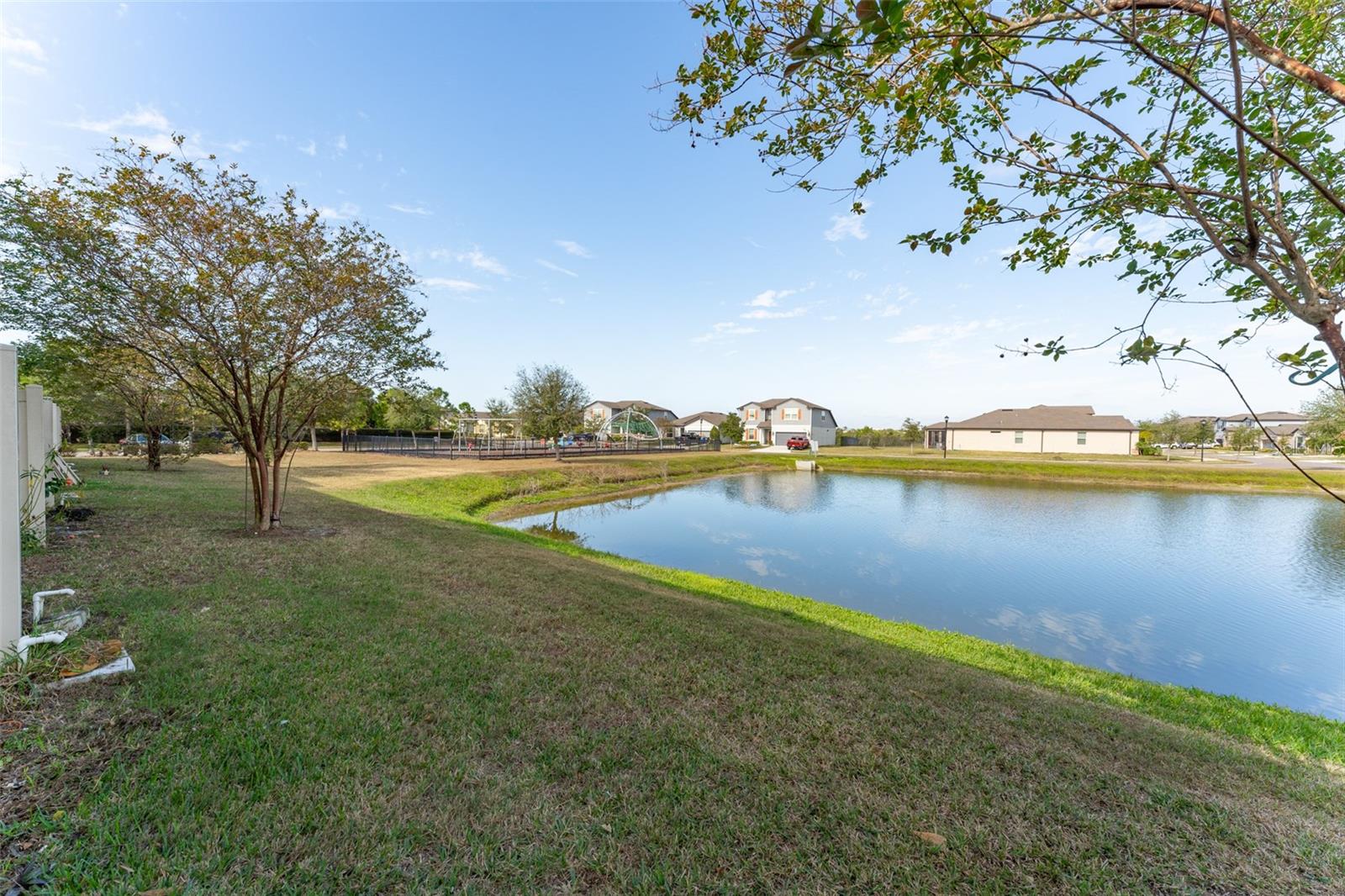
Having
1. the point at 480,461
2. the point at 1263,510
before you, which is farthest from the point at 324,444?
the point at 1263,510

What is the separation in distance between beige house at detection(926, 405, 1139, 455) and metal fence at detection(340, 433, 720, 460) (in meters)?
28.9

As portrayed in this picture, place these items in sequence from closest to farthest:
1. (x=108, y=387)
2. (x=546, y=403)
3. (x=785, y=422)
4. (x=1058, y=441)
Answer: (x=108, y=387) → (x=546, y=403) → (x=1058, y=441) → (x=785, y=422)

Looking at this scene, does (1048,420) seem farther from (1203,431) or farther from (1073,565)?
(1073,565)

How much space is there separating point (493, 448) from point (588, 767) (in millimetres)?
35019

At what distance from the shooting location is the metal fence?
3180 centimetres

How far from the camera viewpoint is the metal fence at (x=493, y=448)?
31797 millimetres

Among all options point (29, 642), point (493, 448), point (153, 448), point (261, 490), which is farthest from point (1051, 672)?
point (493, 448)

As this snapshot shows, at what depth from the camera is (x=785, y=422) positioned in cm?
5747

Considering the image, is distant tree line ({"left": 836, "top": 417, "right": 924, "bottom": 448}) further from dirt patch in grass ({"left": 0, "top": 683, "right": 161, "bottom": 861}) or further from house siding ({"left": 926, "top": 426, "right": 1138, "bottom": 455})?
dirt patch in grass ({"left": 0, "top": 683, "right": 161, "bottom": 861})

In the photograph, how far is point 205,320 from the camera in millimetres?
6543

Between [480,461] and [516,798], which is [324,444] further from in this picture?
[516,798]

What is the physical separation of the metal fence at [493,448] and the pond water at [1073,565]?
1281cm

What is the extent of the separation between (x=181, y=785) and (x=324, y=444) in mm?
50785

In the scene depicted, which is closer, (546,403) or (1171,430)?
(546,403)
